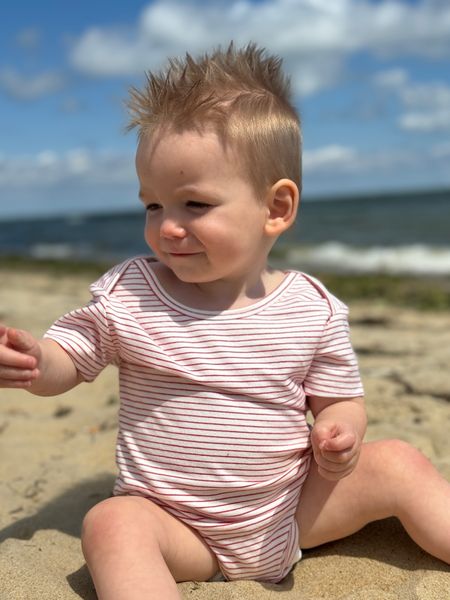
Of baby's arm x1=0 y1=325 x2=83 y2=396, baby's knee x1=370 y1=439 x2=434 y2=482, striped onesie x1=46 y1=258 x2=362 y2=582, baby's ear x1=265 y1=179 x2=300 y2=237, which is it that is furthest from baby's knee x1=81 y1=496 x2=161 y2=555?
baby's ear x1=265 y1=179 x2=300 y2=237

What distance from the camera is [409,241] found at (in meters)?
16.2

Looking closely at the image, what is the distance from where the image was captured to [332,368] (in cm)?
219

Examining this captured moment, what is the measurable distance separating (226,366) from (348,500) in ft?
1.84

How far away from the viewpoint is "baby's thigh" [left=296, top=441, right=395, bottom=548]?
215cm

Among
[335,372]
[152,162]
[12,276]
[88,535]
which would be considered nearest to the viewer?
[88,535]

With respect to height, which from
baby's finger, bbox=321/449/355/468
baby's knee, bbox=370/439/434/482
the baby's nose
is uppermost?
the baby's nose

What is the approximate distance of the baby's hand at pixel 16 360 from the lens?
1832 millimetres

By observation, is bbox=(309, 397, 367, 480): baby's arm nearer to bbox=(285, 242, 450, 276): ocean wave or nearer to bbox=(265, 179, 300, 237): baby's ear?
bbox=(265, 179, 300, 237): baby's ear

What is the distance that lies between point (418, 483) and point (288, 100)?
3.94 ft

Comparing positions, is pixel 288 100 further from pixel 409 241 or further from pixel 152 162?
pixel 409 241

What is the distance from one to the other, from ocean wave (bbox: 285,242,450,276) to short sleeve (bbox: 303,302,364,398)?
9321mm

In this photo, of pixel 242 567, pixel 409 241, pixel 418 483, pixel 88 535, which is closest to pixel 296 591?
pixel 242 567

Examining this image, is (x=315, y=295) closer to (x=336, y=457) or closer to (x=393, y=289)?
(x=336, y=457)

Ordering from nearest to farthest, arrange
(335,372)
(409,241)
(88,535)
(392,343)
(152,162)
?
(88,535) < (152,162) < (335,372) < (392,343) < (409,241)
